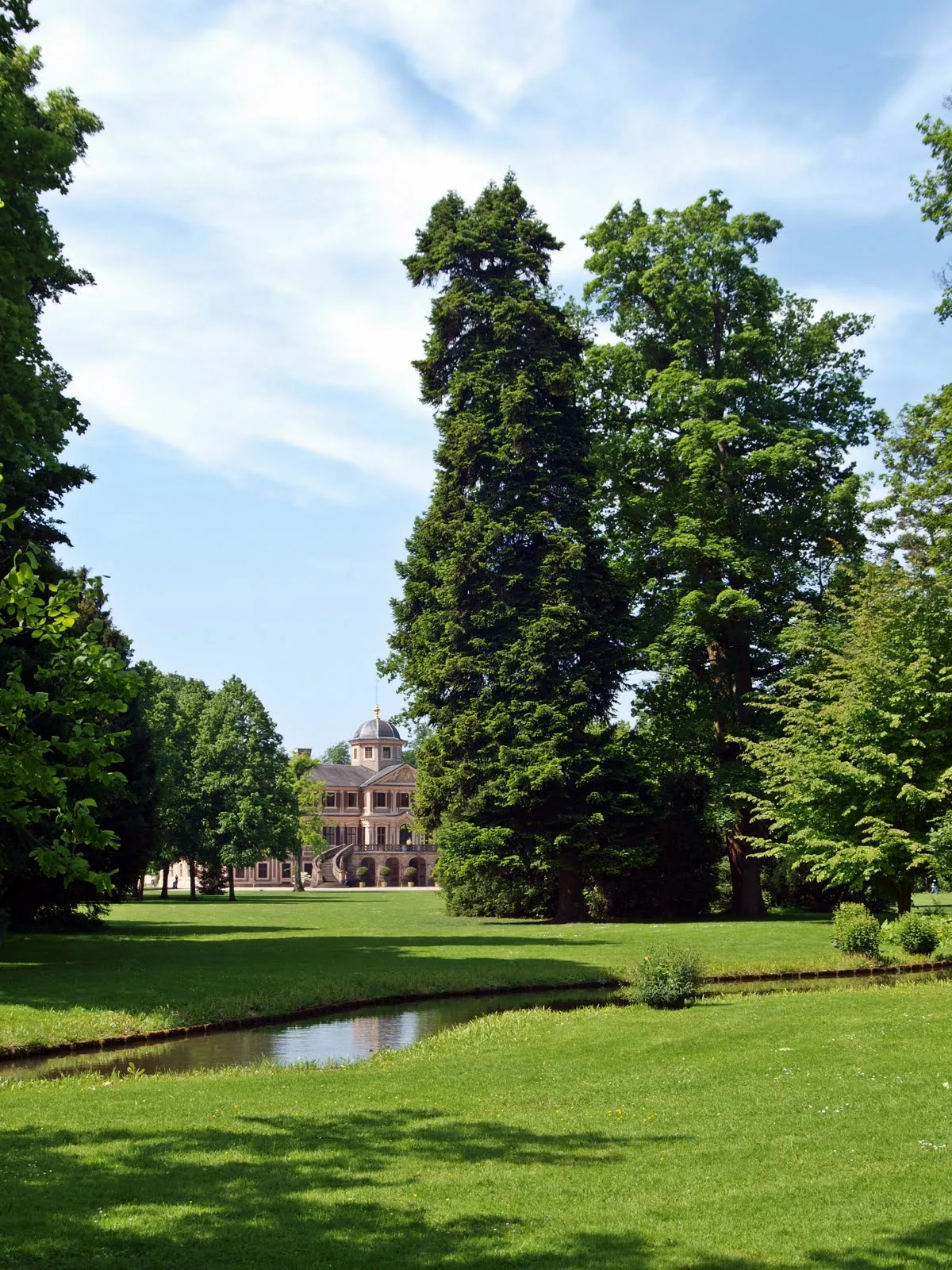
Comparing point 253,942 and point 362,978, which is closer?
point 362,978

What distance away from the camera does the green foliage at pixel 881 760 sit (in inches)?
1005

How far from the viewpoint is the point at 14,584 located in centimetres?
876

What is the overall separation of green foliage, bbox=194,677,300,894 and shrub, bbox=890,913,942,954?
4511cm

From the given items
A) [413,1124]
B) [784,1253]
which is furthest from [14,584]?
[784,1253]

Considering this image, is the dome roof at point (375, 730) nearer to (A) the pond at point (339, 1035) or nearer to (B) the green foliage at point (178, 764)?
(B) the green foliage at point (178, 764)

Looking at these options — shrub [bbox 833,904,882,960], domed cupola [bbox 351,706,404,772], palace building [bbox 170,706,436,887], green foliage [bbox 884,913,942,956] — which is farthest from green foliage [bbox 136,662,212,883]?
domed cupola [bbox 351,706,404,772]

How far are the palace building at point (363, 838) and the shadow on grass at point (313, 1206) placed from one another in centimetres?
11363

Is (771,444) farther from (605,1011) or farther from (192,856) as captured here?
(192,856)

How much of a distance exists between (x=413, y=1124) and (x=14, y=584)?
5.90m

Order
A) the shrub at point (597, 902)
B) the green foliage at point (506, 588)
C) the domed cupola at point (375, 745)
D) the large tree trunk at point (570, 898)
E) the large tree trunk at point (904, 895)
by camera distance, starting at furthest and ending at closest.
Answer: the domed cupola at point (375, 745), the shrub at point (597, 902), the large tree trunk at point (570, 898), the green foliage at point (506, 588), the large tree trunk at point (904, 895)

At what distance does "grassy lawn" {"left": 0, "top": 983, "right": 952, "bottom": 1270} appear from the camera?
715 centimetres

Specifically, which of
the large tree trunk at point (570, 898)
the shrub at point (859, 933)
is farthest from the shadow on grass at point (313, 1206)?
the large tree trunk at point (570, 898)

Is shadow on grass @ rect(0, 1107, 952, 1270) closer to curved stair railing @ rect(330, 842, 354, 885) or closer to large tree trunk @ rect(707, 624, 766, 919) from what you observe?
large tree trunk @ rect(707, 624, 766, 919)

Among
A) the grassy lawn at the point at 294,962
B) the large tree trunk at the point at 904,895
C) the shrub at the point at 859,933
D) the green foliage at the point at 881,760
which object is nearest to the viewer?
the grassy lawn at the point at 294,962
